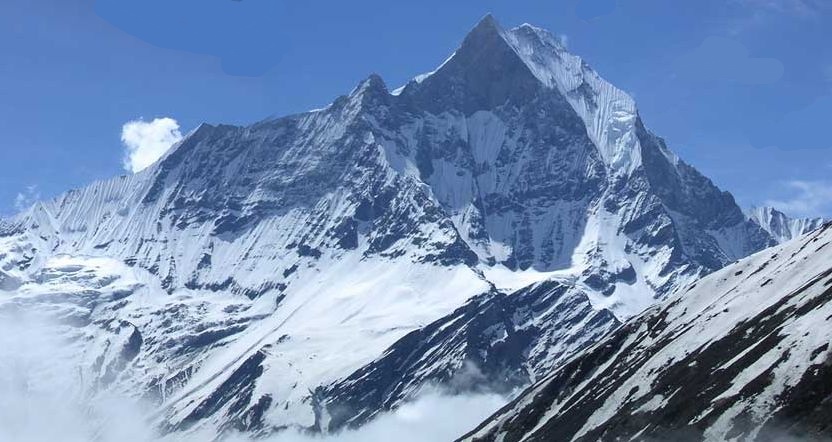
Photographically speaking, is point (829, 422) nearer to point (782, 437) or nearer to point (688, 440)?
point (782, 437)

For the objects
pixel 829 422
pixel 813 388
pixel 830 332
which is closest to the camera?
pixel 829 422

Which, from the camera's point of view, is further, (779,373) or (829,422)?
(779,373)

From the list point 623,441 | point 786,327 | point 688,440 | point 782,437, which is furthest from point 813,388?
point 623,441

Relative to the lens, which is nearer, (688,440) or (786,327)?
(688,440)

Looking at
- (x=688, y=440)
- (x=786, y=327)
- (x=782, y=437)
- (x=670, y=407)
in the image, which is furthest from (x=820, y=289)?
(x=782, y=437)

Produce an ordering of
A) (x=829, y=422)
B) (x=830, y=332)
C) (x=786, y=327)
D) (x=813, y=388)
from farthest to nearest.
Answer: (x=786, y=327) → (x=830, y=332) → (x=813, y=388) → (x=829, y=422)

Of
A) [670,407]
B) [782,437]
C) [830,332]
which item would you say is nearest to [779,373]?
[830,332]

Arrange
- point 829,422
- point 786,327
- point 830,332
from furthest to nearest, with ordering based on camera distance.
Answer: point 786,327
point 830,332
point 829,422

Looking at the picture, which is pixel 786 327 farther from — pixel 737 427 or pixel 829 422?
pixel 829 422

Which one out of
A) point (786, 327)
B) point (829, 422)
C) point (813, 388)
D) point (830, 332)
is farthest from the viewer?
point (786, 327)
